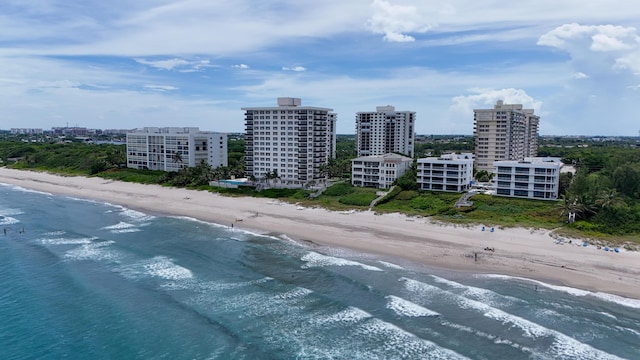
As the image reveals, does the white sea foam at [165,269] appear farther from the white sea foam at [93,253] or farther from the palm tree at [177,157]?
the palm tree at [177,157]

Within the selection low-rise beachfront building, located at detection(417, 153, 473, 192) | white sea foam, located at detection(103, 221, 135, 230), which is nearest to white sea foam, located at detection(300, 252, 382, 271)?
white sea foam, located at detection(103, 221, 135, 230)

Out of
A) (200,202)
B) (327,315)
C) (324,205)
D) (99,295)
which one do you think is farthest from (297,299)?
(200,202)

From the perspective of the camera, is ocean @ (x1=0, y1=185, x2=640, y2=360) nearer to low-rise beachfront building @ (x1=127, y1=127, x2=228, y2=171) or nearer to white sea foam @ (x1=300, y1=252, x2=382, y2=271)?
white sea foam @ (x1=300, y1=252, x2=382, y2=271)

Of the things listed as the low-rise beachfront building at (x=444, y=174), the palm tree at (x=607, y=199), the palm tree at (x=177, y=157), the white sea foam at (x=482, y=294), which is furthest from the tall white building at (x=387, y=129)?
the white sea foam at (x=482, y=294)

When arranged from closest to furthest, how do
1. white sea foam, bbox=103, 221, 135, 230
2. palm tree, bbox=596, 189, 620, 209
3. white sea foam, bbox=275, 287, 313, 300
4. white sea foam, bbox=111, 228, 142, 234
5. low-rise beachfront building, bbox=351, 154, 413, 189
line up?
1. white sea foam, bbox=275, 287, 313, 300
2. palm tree, bbox=596, 189, 620, 209
3. white sea foam, bbox=111, 228, 142, 234
4. white sea foam, bbox=103, 221, 135, 230
5. low-rise beachfront building, bbox=351, 154, 413, 189

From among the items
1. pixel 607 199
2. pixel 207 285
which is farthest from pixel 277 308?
pixel 607 199

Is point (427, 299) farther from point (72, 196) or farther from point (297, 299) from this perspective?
point (72, 196)

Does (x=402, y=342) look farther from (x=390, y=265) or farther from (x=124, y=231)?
(x=124, y=231)
